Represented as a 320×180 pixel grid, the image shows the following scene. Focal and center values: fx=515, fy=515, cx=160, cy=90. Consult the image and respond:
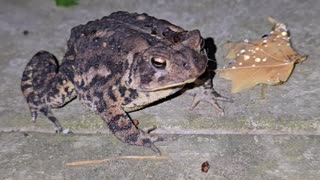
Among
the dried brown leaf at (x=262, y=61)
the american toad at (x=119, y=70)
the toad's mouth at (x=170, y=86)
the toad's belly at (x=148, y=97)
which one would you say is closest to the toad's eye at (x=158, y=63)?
the american toad at (x=119, y=70)

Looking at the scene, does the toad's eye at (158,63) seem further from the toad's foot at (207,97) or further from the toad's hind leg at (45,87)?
the toad's hind leg at (45,87)

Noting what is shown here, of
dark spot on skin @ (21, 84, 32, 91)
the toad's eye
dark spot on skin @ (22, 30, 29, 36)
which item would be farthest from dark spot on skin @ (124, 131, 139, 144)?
dark spot on skin @ (22, 30, 29, 36)

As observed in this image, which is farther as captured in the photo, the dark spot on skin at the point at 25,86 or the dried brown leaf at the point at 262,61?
the dark spot on skin at the point at 25,86

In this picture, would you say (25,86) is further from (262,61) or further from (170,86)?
(262,61)

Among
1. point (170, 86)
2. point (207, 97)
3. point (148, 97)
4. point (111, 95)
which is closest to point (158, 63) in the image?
point (170, 86)

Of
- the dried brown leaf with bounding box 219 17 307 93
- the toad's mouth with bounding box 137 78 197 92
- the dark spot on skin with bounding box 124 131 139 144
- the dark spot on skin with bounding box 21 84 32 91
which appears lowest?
the dark spot on skin with bounding box 124 131 139 144

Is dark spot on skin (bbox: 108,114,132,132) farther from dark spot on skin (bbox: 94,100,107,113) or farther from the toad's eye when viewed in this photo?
the toad's eye
